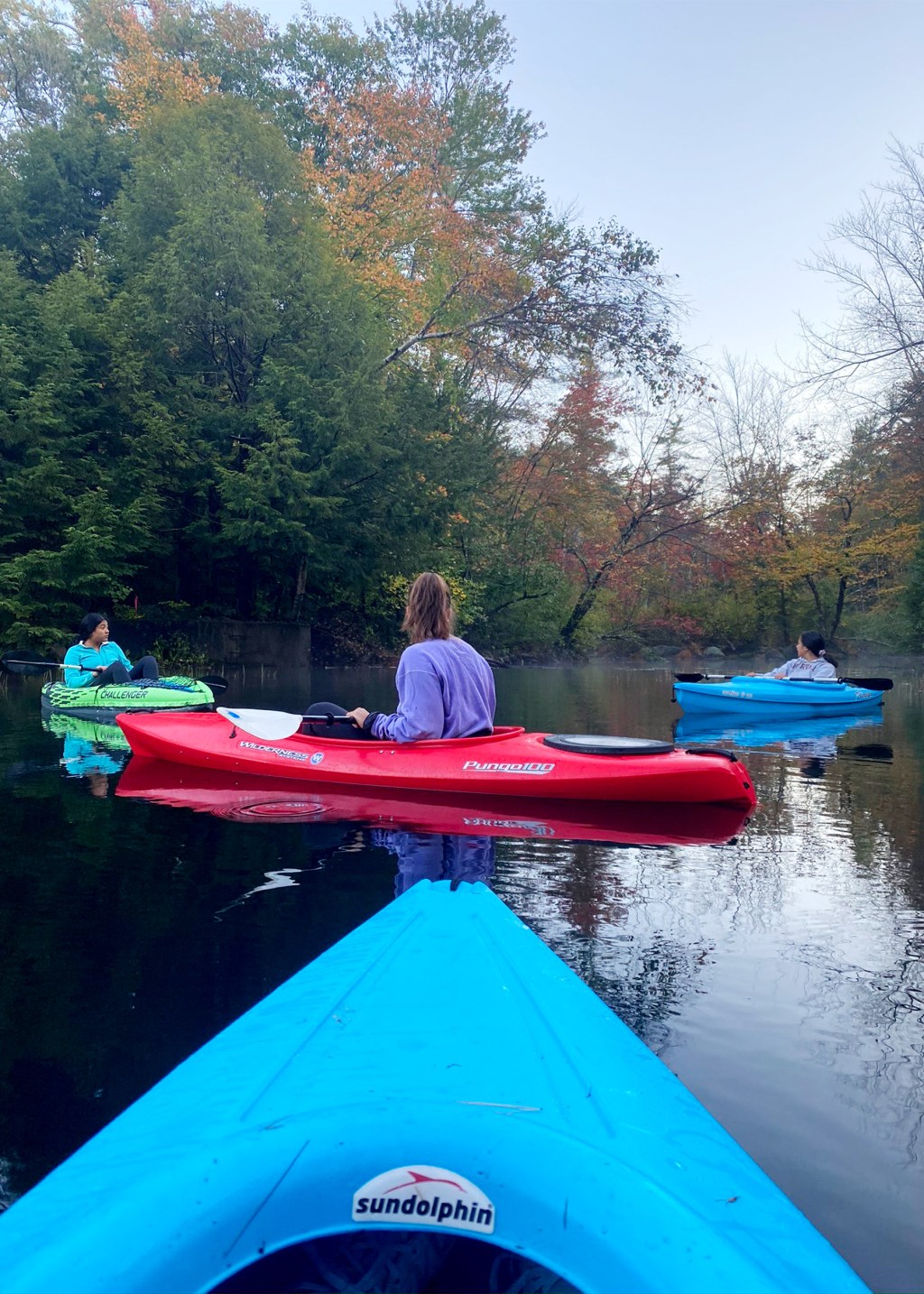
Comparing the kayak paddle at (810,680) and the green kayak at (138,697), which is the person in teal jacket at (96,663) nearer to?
the green kayak at (138,697)

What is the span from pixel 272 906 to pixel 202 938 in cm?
45

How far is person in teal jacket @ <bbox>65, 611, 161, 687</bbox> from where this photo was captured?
10.8 meters

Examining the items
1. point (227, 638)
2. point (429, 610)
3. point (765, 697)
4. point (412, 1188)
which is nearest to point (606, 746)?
point (429, 610)

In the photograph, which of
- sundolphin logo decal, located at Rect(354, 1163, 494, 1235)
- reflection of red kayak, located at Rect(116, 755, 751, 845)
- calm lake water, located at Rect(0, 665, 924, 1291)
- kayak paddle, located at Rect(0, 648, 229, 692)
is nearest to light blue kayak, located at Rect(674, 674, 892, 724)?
calm lake water, located at Rect(0, 665, 924, 1291)

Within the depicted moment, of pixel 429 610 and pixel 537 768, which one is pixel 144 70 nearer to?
pixel 429 610

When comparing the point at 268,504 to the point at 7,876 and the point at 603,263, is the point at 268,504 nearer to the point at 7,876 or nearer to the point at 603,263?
the point at 603,263

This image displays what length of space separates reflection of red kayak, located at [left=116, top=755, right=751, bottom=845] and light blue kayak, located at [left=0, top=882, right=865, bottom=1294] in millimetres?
3924

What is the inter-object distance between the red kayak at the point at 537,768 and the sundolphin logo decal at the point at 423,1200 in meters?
4.92

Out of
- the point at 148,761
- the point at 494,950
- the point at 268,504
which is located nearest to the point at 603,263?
the point at 268,504

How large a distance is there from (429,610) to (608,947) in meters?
2.59

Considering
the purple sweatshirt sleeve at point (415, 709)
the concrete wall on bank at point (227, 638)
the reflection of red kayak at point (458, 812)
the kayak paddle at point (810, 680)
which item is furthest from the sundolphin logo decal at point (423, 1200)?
the concrete wall on bank at point (227, 638)

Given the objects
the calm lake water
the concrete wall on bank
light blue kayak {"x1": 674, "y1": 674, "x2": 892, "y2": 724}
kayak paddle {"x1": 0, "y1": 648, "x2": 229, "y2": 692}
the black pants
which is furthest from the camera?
the concrete wall on bank

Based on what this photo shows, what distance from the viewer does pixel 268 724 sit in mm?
7109

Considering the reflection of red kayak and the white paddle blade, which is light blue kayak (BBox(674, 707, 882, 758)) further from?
the white paddle blade
